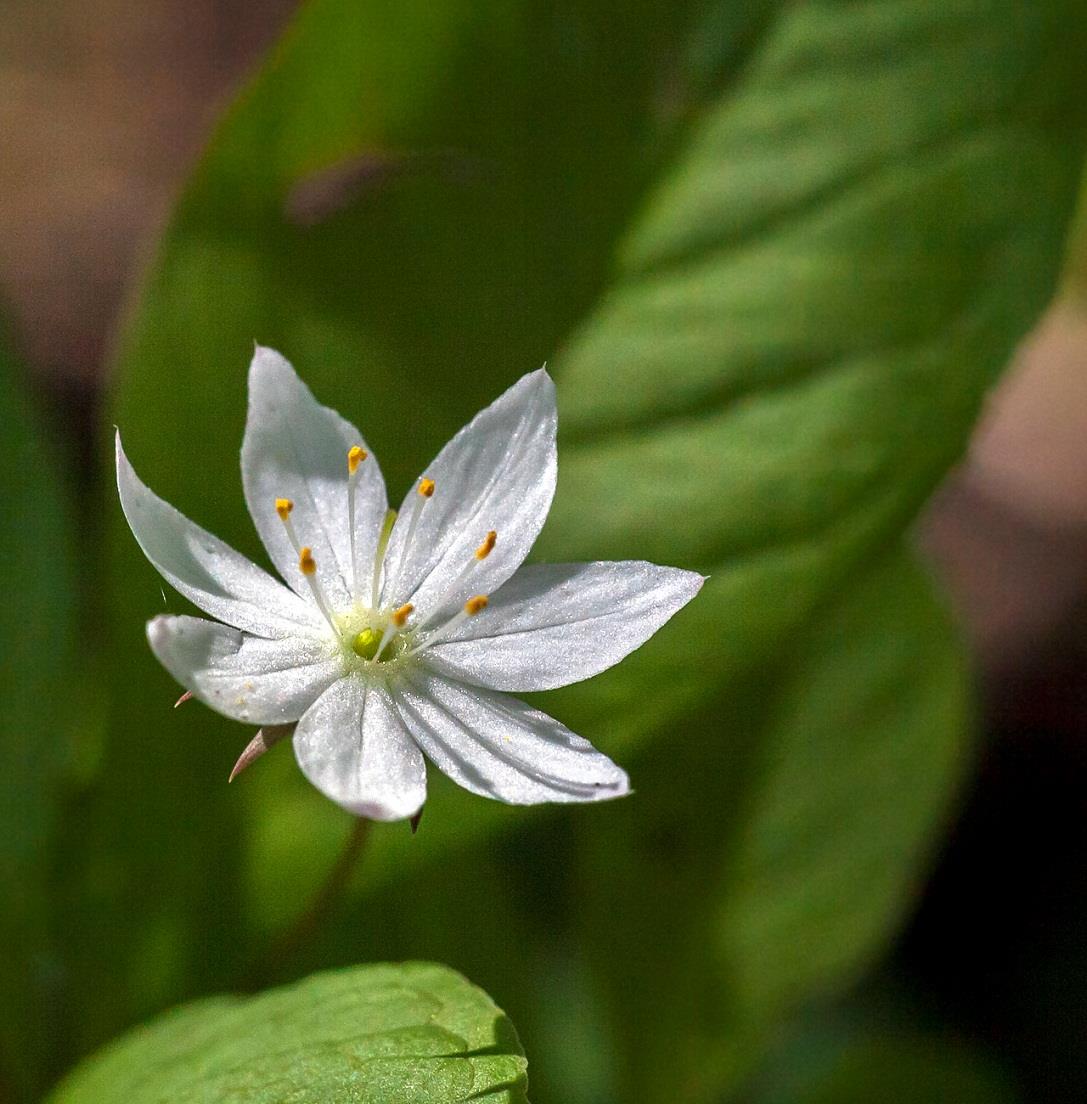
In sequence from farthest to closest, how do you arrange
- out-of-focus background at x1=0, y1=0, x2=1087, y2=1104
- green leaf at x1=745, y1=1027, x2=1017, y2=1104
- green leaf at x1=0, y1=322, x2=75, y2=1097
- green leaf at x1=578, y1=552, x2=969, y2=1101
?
green leaf at x1=745, y1=1027, x2=1017, y2=1104, green leaf at x1=578, y1=552, x2=969, y2=1101, green leaf at x1=0, y1=322, x2=75, y2=1097, out-of-focus background at x1=0, y1=0, x2=1087, y2=1104

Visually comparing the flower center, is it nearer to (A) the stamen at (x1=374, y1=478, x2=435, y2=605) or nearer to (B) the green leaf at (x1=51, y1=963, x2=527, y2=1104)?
(A) the stamen at (x1=374, y1=478, x2=435, y2=605)

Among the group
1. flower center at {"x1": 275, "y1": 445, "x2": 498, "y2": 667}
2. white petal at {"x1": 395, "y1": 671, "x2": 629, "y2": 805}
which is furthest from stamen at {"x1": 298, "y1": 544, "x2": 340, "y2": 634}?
white petal at {"x1": 395, "y1": 671, "x2": 629, "y2": 805}

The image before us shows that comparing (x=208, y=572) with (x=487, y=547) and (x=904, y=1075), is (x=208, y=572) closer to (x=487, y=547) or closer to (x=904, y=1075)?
(x=487, y=547)

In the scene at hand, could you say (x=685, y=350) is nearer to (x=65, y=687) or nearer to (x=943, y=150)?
(x=943, y=150)

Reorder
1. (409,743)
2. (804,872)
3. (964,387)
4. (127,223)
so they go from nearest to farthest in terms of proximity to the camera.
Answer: (409,743)
(964,387)
(804,872)
(127,223)

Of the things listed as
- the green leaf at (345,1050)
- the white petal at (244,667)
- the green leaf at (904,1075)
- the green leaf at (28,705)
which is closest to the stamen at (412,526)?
the white petal at (244,667)

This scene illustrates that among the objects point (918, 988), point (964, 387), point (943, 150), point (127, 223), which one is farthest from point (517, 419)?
point (127, 223)
